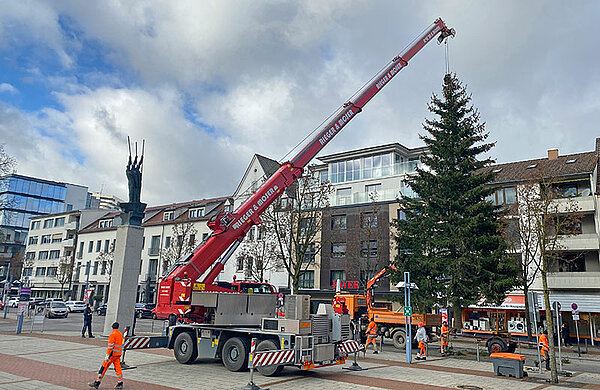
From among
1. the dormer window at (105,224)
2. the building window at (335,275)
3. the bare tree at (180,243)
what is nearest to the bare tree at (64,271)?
the dormer window at (105,224)

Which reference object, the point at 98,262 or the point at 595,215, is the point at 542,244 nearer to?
the point at 595,215

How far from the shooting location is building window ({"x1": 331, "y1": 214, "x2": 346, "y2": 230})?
1675 inches

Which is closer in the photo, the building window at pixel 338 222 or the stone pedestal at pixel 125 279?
the stone pedestal at pixel 125 279

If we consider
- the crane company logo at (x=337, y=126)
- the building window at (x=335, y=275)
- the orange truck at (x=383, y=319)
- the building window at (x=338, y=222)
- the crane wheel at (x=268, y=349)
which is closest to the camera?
the crane wheel at (x=268, y=349)

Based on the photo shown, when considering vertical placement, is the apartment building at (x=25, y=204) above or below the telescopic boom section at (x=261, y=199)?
above

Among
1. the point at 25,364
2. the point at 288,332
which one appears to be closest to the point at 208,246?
the point at 288,332

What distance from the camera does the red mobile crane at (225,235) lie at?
590 inches

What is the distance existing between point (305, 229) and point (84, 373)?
2160 centimetres

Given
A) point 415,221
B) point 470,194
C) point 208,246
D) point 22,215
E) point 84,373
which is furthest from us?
point 22,215

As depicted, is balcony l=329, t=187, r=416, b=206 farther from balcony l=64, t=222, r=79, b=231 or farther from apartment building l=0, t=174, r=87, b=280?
apartment building l=0, t=174, r=87, b=280

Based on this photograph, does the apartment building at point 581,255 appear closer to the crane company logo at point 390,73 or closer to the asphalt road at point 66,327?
the crane company logo at point 390,73

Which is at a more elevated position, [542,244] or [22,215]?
[22,215]

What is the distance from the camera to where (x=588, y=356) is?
25391 mm

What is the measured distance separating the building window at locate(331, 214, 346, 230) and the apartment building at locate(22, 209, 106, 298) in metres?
42.6
